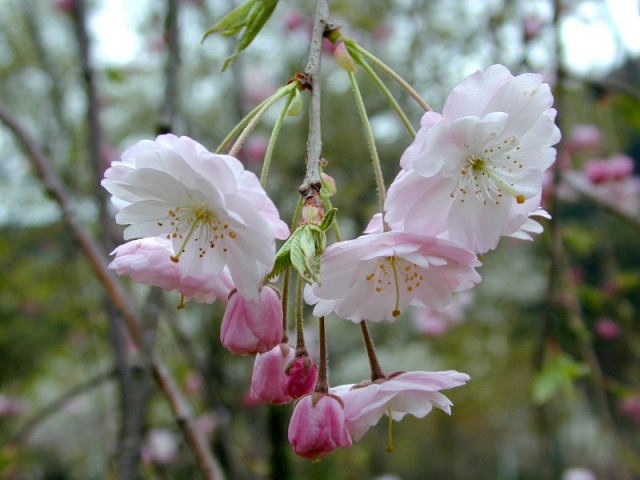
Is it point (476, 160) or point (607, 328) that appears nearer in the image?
point (476, 160)

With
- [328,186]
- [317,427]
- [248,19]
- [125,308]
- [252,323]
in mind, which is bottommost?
[317,427]

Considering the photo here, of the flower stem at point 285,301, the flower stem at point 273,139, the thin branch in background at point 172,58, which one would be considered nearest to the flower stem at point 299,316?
the flower stem at point 285,301

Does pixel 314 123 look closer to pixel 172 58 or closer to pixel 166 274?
pixel 166 274

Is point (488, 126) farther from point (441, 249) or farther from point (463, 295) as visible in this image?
point (463, 295)

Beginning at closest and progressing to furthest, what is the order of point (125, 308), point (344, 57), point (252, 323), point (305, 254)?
point (305, 254) → point (252, 323) → point (344, 57) → point (125, 308)

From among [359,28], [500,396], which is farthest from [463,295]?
[500,396]

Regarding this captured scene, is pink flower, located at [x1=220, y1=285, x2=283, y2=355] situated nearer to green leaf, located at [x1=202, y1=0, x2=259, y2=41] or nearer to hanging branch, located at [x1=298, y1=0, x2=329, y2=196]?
hanging branch, located at [x1=298, y1=0, x2=329, y2=196]

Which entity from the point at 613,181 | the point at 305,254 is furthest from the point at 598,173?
the point at 305,254
